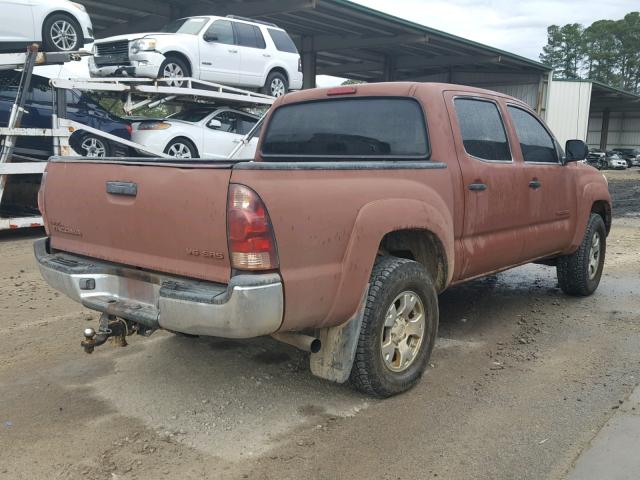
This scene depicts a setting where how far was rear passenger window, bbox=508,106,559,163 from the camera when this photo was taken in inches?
195

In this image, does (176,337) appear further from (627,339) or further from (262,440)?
(627,339)

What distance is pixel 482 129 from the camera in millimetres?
4465

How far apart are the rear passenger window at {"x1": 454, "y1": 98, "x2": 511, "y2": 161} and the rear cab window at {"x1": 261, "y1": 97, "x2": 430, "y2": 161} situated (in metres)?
0.38

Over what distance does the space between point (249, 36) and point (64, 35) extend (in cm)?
401

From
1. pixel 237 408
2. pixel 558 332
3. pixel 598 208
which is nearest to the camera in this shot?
pixel 237 408

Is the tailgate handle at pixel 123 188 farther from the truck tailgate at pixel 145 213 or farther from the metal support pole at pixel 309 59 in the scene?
the metal support pole at pixel 309 59

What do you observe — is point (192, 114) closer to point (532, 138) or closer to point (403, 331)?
point (532, 138)

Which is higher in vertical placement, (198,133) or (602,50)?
(602,50)

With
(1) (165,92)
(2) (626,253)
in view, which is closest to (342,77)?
(1) (165,92)

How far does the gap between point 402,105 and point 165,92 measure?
7.63 m

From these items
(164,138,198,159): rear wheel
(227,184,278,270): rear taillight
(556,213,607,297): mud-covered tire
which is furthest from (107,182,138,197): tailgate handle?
(164,138,198,159): rear wheel

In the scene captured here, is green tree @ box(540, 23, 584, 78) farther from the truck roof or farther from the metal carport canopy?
the truck roof

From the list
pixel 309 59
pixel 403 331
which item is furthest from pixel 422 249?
pixel 309 59

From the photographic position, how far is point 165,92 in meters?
10.8
